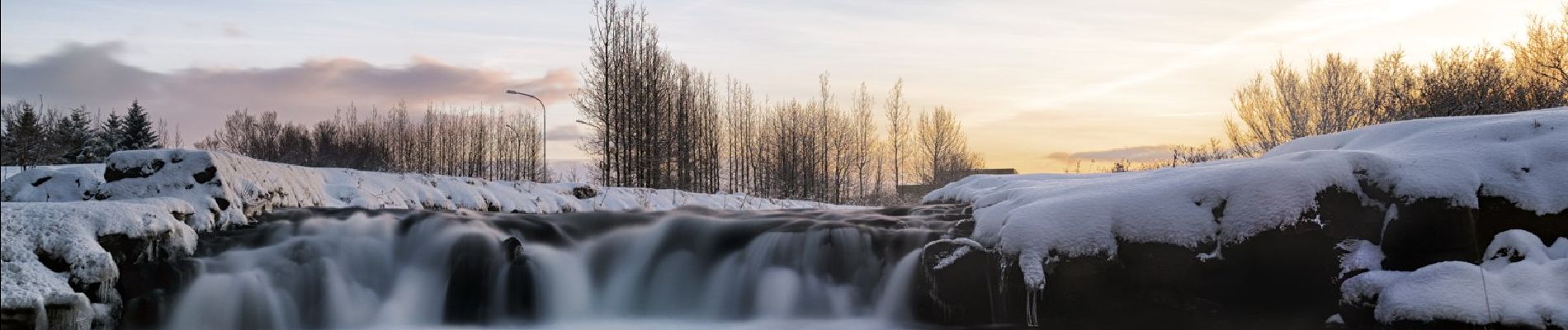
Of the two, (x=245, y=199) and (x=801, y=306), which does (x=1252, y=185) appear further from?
(x=245, y=199)

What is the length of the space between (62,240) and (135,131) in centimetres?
4221

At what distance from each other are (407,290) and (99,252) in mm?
2844

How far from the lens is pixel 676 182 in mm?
40062

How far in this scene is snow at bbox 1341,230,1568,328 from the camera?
19.0 ft

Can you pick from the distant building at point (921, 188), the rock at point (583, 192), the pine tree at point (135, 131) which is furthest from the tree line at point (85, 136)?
the distant building at point (921, 188)

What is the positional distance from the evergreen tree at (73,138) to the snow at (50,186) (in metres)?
31.1

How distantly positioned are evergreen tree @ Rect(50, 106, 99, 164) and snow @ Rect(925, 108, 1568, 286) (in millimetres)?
39776

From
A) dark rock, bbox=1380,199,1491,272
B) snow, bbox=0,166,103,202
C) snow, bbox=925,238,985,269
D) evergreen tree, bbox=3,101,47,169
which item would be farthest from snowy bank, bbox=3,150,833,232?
evergreen tree, bbox=3,101,47,169

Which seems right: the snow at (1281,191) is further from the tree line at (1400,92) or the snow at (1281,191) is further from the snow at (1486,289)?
the tree line at (1400,92)

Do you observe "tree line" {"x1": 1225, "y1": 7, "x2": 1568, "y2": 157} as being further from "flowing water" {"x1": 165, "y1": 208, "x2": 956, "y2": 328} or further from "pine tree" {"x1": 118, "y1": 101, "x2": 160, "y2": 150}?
"pine tree" {"x1": 118, "y1": 101, "x2": 160, "y2": 150}

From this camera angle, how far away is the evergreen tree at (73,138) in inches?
1419

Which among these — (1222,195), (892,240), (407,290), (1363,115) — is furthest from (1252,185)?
(1363,115)

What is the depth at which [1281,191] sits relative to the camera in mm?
6816

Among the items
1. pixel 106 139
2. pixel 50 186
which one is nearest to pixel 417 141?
pixel 106 139
